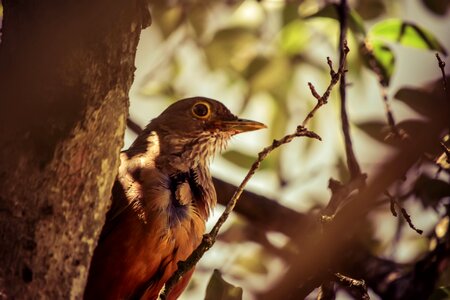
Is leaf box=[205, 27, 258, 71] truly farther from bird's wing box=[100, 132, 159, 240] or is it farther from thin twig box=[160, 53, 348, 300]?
thin twig box=[160, 53, 348, 300]

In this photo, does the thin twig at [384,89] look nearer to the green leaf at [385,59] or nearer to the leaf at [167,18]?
the green leaf at [385,59]

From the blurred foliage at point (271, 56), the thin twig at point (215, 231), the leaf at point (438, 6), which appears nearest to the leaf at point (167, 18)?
the blurred foliage at point (271, 56)

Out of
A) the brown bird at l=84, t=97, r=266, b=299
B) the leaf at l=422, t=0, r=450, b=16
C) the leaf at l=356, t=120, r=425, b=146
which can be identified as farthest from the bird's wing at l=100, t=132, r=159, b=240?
the leaf at l=422, t=0, r=450, b=16

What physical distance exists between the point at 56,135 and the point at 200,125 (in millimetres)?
2662

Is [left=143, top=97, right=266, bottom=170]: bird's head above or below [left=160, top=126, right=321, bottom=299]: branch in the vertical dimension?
above

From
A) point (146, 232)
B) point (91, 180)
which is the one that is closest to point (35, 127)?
point (91, 180)

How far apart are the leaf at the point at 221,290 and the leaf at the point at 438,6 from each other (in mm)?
2759

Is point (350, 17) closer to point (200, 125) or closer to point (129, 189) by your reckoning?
point (200, 125)

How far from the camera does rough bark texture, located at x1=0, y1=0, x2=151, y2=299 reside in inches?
105

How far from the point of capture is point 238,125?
17.4ft

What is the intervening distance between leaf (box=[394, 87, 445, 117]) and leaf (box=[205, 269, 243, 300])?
1841 mm

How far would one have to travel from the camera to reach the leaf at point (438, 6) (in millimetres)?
5141

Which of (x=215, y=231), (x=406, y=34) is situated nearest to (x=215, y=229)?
(x=215, y=231)

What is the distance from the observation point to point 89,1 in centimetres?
286
